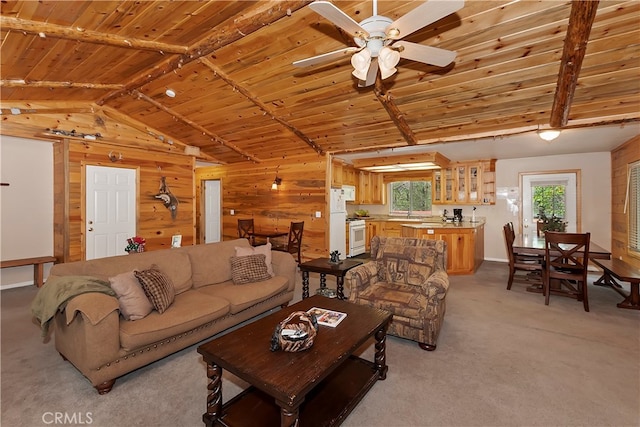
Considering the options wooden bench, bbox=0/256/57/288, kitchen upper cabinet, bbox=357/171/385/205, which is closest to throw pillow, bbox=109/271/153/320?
wooden bench, bbox=0/256/57/288

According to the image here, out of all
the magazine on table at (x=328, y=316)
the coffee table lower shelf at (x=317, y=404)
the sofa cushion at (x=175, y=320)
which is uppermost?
the magazine on table at (x=328, y=316)

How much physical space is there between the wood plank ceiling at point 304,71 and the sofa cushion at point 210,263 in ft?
7.65

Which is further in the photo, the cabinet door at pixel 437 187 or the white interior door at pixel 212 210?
the white interior door at pixel 212 210

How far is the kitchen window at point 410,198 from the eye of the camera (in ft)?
26.5

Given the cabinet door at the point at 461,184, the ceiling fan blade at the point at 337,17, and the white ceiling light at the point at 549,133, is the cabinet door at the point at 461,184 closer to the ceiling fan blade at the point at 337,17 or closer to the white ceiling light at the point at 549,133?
the white ceiling light at the point at 549,133

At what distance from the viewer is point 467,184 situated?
674 cm

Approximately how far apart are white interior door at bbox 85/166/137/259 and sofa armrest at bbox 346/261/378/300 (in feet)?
16.0

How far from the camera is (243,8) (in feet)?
9.35

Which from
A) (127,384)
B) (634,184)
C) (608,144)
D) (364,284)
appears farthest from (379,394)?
(608,144)

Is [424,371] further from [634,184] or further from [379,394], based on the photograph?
[634,184]

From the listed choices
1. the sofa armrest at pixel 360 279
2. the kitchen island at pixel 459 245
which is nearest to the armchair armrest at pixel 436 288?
the sofa armrest at pixel 360 279

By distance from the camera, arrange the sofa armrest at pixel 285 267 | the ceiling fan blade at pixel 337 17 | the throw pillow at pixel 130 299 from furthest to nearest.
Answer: the sofa armrest at pixel 285 267 → the throw pillow at pixel 130 299 → the ceiling fan blade at pixel 337 17

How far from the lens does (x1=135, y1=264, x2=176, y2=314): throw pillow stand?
2.42m

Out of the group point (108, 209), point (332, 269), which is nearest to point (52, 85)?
point (108, 209)
